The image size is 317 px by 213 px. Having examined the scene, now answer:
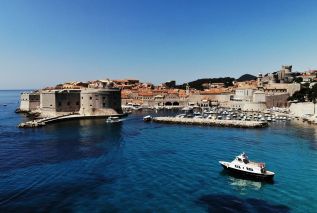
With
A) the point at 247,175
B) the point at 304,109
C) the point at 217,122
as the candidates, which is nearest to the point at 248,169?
the point at 247,175

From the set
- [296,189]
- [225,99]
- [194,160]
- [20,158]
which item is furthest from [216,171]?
[225,99]

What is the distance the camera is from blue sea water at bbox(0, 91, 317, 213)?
12773mm

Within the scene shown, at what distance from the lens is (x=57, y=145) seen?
24234 mm

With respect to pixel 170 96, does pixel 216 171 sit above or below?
below

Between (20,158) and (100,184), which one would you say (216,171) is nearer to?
(100,184)

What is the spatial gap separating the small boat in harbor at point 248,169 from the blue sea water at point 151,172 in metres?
0.45

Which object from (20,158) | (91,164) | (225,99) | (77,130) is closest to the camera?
(91,164)

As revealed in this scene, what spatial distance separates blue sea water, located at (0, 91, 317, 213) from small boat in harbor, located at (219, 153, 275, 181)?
1.49 feet

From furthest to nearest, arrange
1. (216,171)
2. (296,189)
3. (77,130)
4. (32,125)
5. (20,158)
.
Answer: (32,125)
(77,130)
(20,158)
(216,171)
(296,189)

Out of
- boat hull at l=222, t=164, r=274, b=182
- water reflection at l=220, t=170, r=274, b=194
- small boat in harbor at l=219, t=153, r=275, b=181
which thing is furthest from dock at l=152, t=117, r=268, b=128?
water reflection at l=220, t=170, r=274, b=194

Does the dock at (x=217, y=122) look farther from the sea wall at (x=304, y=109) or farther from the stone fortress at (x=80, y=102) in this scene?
the sea wall at (x=304, y=109)

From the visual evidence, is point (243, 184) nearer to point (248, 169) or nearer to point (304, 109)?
point (248, 169)

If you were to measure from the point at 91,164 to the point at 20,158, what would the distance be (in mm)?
4519

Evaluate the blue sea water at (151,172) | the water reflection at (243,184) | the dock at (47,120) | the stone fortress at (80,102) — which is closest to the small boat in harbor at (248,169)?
the water reflection at (243,184)
